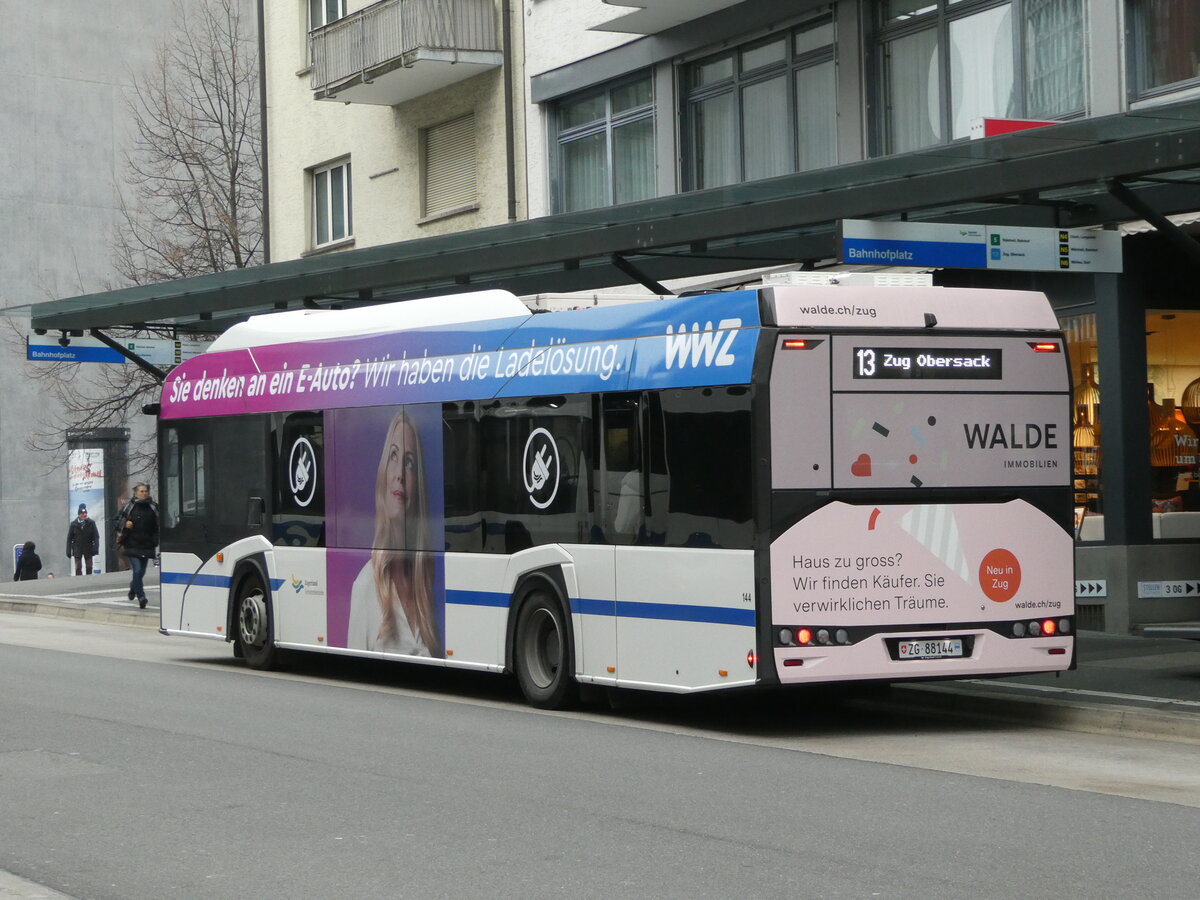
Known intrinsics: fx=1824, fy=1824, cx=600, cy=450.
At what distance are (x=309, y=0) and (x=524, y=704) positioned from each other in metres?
21.7

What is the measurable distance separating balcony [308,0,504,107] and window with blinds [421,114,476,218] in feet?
2.29

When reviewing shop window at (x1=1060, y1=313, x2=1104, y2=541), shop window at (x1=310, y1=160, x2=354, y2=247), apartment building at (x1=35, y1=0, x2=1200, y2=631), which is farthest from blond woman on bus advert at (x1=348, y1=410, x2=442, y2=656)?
shop window at (x1=310, y1=160, x2=354, y2=247)

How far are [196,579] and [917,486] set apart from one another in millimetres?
8752

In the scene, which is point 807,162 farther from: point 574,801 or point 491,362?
point 574,801

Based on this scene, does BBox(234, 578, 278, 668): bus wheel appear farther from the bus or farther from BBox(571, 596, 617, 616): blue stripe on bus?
BBox(571, 596, 617, 616): blue stripe on bus

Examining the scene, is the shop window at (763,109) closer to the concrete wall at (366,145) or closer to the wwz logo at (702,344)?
the concrete wall at (366,145)

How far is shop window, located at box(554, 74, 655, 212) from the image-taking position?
2503 cm

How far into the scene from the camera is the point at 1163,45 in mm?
17391

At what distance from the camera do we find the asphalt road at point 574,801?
7246 mm

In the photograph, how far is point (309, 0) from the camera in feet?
107

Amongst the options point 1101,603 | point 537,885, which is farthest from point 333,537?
point 537,885

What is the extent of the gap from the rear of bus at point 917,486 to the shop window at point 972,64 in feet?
22.9

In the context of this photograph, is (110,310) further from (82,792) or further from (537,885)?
(537,885)

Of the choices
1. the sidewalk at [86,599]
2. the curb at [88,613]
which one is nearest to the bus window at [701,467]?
the curb at [88,613]
